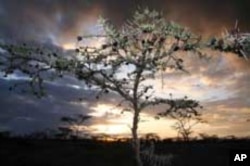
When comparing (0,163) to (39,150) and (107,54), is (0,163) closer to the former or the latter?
(39,150)

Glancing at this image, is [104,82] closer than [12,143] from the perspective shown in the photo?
Yes

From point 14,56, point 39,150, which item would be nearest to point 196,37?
point 14,56

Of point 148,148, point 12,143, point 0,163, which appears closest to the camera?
point 148,148

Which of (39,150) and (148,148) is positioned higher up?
(39,150)

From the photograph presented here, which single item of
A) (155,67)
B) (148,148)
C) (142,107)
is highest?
(155,67)

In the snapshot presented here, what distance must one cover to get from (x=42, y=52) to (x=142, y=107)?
5093mm

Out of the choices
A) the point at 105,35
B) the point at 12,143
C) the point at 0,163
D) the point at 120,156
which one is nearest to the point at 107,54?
the point at 105,35

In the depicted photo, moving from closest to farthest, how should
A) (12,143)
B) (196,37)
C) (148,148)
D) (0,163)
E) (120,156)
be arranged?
(196,37) → (148,148) → (0,163) → (120,156) → (12,143)

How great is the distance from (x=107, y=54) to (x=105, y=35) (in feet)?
2.99

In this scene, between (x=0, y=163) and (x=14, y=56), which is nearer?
(x=14, y=56)

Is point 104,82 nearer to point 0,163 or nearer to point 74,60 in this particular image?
point 74,60

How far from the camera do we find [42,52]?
2441cm

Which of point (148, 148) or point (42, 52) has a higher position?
point (42, 52)

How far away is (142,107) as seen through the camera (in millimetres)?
25062
